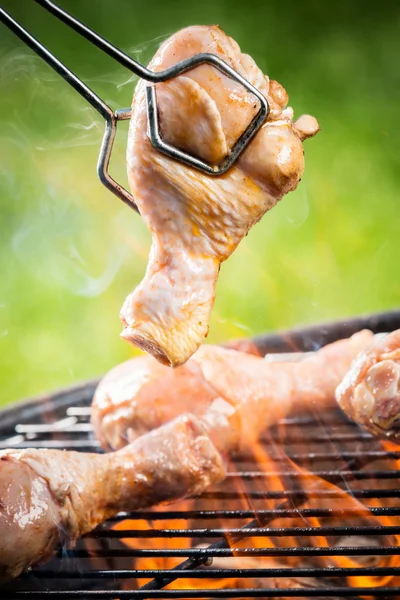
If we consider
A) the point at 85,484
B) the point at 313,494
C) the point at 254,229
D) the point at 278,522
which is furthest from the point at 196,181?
the point at 254,229

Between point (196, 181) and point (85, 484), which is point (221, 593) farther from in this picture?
point (196, 181)

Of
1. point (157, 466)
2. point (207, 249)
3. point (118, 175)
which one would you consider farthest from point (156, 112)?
point (118, 175)

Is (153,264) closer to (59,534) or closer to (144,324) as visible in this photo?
(144,324)

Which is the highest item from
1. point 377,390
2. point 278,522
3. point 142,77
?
point 142,77

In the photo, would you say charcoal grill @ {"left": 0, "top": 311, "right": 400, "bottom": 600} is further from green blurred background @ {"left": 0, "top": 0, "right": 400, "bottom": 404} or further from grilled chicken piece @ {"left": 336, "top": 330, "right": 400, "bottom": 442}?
green blurred background @ {"left": 0, "top": 0, "right": 400, "bottom": 404}

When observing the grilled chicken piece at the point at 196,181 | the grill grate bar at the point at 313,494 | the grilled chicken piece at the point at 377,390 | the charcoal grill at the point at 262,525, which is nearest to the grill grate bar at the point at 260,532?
the charcoal grill at the point at 262,525

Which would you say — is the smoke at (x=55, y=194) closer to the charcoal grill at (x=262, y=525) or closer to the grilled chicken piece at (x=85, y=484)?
the charcoal grill at (x=262, y=525)

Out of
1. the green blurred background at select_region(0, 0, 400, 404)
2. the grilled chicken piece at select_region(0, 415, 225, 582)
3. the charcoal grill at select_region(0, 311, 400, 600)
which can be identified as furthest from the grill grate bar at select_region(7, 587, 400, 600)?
the green blurred background at select_region(0, 0, 400, 404)
